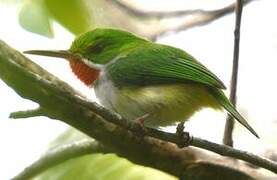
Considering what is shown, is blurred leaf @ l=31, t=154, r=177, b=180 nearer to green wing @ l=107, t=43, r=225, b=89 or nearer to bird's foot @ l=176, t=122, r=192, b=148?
bird's foot @ l=176, t=122, r=192, b=148

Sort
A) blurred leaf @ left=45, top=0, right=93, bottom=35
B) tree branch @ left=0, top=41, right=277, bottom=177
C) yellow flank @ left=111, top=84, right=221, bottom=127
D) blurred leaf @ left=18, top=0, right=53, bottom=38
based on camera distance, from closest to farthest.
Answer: blurred leaf @ left=45, top=0, right=93, bottom=35
blurred leaf @ left=18, top=0, right=53, bottom=38
tree branch @ left=0, top=41, right=277, bottom=177
yellow flank @ left=111, top=84, right=221, bottom=127

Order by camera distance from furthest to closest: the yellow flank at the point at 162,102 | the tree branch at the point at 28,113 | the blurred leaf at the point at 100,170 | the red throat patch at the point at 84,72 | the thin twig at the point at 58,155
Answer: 1. the red throat patch at the point at 84,72
2. the yellow flank at the point at 162,102
3. the thin twig at the point at 58,155
4. the blurred leaf at the point at 100,170
5. the tree branch at the point at 28,113

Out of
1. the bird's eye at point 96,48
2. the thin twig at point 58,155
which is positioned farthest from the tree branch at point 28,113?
the bird's eye at point 96,48

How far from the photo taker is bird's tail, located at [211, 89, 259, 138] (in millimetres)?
2729

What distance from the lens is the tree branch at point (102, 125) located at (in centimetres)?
207

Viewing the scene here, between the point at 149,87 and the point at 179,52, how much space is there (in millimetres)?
421

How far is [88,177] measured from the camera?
241 cm

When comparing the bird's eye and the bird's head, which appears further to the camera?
the bird's eye

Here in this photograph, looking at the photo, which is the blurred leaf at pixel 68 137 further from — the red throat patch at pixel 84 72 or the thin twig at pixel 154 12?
the thin twig at pixel 154 12

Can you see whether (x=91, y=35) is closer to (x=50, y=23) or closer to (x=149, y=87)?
(x=149, y=87)

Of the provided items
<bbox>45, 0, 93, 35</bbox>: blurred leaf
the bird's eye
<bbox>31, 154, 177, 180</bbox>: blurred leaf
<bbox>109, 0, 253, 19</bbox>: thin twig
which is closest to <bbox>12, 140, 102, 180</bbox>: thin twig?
<bbox>31, 154, 177, 180</bbox>: blurred leaf

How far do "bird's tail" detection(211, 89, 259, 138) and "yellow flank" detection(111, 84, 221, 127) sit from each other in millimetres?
36

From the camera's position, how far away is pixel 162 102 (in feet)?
9.75

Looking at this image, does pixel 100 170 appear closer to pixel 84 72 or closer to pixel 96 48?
pixel 84 72
